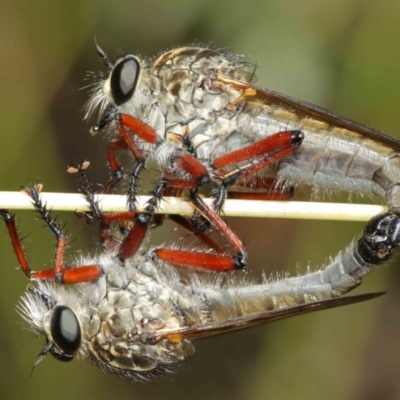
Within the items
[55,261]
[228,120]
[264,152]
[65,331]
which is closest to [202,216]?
[264,152]

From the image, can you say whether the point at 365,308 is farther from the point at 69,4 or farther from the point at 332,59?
the point at 69,4

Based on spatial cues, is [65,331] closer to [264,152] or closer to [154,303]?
[154,303]

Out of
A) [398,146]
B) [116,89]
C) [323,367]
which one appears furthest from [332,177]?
[323,367]

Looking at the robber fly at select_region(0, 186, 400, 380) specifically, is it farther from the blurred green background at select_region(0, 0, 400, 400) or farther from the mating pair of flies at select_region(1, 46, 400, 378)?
the blurred green background at select_region(0, 0, 400, 400)

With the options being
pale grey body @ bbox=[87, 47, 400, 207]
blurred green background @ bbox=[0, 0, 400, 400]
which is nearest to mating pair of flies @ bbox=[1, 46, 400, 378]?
pale grey body @ bbox=[87, 47, 400, 207]

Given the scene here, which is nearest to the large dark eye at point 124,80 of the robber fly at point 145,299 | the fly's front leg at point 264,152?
the fly's front leg at point 264,152

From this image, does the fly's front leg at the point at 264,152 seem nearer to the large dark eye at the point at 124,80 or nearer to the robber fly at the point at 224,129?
the robber fly at the point at 224,129
